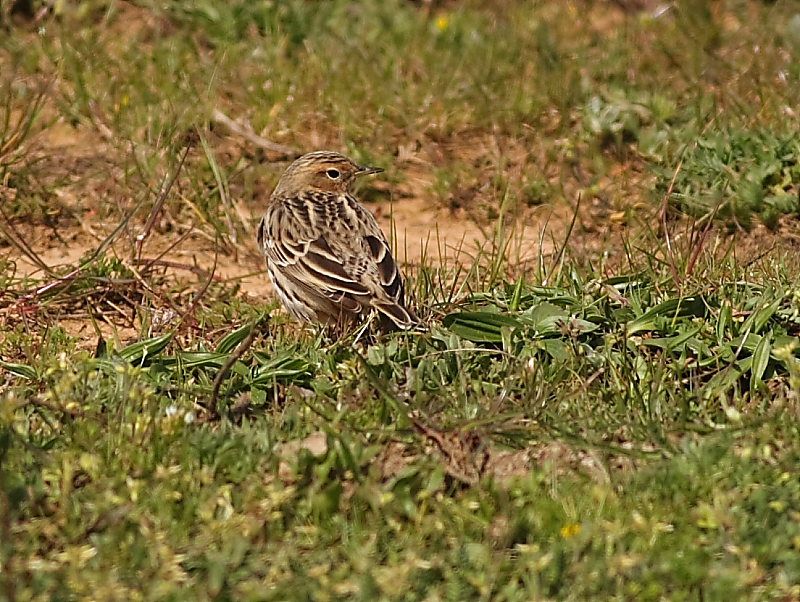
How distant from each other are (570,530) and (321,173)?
3.88 metres

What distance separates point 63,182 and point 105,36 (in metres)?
1.97

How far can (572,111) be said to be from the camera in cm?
973

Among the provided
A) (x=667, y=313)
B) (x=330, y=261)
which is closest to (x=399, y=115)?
(x=330, y=261)

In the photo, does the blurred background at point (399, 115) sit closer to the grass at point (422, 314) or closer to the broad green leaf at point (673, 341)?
the grass at point (422, 314)

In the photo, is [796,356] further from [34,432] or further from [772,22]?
[772,22]

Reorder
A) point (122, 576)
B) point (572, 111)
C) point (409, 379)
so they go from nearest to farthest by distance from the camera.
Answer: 1. point (122, 576)
2. point (409, 379)
3. point (572, 111)

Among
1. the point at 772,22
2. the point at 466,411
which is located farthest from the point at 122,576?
the point at 772,22

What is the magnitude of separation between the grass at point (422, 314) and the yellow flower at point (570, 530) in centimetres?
4

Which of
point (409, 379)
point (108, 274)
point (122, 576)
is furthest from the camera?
point (108, 274)

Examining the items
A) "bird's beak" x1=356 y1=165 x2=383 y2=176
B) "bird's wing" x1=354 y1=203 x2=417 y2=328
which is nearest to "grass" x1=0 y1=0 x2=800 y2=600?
"bird's wing" x1=354 y1=203 x2=417 y2=328

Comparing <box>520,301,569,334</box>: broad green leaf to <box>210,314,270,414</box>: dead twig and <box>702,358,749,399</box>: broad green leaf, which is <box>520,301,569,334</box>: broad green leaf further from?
Result: <box>210,314,270,414</box>: dead twig

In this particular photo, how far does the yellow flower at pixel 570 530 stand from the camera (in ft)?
16.4

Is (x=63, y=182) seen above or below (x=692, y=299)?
below

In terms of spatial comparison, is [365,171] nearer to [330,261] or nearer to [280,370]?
[330,261]
